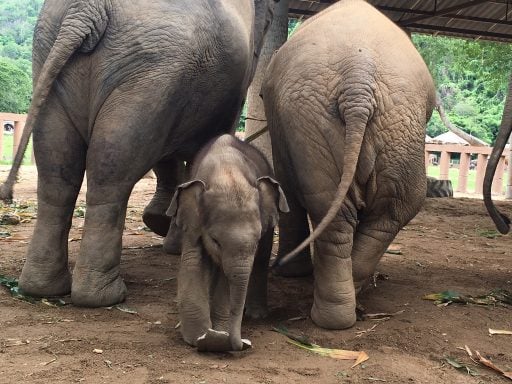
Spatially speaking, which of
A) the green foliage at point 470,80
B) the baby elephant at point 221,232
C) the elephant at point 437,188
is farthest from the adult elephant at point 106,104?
the green foliage at point 470,80

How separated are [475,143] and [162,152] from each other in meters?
16.2

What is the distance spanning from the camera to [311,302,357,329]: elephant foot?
8.96ft

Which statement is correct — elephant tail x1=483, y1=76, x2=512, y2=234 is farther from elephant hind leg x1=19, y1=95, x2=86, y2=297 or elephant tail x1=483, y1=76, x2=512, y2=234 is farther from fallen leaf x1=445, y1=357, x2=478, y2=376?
elephant hind leg x1=19, y1=95, x2=86, y2=297

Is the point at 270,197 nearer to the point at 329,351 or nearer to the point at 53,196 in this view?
the point at 329,351

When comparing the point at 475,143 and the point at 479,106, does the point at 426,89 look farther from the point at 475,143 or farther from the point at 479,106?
the point at 479,106

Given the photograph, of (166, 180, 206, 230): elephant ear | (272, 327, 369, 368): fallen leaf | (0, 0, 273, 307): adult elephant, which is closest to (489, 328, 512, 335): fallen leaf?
(272, 327, 369, 368): fallen leaf

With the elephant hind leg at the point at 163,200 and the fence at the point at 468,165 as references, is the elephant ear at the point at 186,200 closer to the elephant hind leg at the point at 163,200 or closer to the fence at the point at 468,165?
the elephant hind leg at the point at 163,200

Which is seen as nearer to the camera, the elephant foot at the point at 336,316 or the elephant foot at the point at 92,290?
the elephant foot at the point at 336,316

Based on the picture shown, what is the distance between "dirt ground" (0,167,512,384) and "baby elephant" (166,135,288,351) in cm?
13

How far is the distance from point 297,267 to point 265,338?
3.83ft

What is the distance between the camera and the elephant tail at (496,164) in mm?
3076

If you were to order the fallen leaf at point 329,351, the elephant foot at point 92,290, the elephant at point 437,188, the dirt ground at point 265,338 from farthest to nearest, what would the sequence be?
the elephant at point 437,188 → the elephant foot at point 92,290 → the fallen leaf at point 329,351 → the dirt ground at point 265,338

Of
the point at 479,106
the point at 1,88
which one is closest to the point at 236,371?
the point at 1,88

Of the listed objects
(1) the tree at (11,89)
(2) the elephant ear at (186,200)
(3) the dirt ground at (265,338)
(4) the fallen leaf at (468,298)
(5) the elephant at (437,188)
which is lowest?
(3) the dirt ground at (265,338)
